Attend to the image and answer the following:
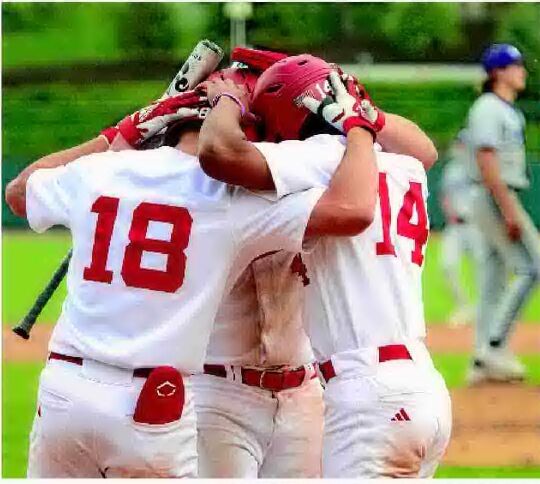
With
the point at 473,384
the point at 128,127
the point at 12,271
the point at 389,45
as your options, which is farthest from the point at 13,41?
the point at 128,127

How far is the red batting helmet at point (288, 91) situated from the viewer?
90.0 inches

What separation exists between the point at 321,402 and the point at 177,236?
0.66 m

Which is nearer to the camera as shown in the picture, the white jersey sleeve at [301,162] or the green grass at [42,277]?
the white jersey sleeve at [301,162]

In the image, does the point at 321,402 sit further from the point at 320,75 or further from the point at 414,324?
the point at 320,75

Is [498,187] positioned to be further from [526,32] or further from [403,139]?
[526,32]

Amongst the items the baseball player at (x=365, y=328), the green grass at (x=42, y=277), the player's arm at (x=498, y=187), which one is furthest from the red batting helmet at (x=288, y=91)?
the green grass at (x=42, y=277)

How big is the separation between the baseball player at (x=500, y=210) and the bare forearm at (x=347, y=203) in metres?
3.33

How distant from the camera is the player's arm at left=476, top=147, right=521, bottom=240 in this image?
538 centimetres

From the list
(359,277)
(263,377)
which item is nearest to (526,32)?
(263,377)

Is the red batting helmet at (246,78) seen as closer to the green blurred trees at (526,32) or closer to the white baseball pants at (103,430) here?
the white baseball pants at (103,430)

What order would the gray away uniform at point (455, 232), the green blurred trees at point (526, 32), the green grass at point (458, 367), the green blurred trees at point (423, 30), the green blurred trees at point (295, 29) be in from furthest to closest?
the green blurred trees at point (423, 30)
the green blurred trees at point (526, 32)
the green blurred trees at point (295, 29)
the gray away uniform at point (455, 232)
the green grass at point (458, 367)

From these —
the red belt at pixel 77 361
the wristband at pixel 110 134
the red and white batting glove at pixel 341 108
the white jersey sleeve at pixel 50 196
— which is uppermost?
the red and white batting glove at pixel 341 108

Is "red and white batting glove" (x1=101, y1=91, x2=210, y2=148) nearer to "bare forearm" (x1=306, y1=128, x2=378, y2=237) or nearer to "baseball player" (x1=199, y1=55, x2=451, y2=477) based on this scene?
"baseball player" (x1=199, y1=55, x2=451, y2=477)

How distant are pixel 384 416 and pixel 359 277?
267 mm
